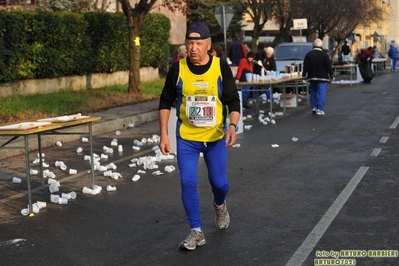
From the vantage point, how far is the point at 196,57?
22.1ft

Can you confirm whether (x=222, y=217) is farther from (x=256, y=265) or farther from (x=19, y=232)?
(x=19, y=232)

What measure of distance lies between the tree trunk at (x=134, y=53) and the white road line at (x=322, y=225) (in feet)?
46.4

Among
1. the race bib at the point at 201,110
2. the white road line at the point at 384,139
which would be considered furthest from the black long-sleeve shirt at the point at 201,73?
the white road line at the point at 384,139

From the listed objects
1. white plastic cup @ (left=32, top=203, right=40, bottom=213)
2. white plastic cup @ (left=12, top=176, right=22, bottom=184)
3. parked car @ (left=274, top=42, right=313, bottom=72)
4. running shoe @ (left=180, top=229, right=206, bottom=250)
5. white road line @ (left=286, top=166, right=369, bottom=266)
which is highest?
parked car @ (left=274, top=42, right=313, bottom=72)

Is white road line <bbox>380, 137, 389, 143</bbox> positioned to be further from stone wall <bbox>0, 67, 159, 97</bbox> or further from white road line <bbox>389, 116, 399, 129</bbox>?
stone wall <bbox>0, 67, 159, 97</bbox>

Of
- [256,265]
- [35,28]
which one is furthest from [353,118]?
[256,265]

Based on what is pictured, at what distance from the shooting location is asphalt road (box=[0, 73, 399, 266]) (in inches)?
261

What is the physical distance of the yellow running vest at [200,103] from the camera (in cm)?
682

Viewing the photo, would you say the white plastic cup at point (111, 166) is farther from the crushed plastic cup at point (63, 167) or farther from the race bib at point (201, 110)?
the race bib at point (201, 110)

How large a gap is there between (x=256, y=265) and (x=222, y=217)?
122cm

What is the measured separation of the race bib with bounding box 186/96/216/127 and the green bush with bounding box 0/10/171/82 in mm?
13187

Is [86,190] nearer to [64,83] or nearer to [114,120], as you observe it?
[114,120]

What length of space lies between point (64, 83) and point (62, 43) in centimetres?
128

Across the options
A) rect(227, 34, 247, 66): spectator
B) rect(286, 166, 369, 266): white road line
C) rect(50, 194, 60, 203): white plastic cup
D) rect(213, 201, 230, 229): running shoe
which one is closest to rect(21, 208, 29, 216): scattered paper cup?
rect(50, 194, 60, 203): white plastic cup
